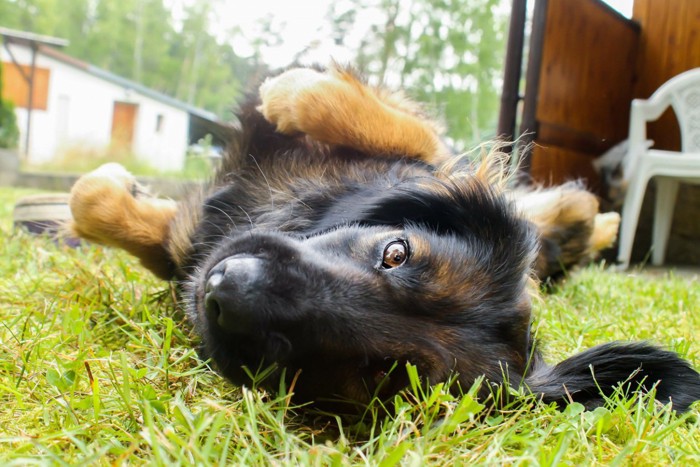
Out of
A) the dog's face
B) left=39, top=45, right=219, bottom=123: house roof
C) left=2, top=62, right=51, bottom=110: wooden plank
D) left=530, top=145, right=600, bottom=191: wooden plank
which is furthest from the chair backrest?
left=2, top=62, right=51, bottom=110: wooden plank

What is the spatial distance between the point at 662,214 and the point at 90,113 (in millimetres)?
32997

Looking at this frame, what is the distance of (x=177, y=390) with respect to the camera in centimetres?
183

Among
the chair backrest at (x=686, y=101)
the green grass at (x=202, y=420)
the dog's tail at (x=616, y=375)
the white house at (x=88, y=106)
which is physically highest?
the white house at (x=88, y=106)

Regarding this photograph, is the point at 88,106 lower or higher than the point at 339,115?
higher

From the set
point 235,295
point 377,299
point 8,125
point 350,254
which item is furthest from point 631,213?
point 8,125

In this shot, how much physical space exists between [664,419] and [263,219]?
1.59m

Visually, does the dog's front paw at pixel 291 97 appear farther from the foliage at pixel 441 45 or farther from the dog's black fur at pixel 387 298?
the foliage at pixel 441 45

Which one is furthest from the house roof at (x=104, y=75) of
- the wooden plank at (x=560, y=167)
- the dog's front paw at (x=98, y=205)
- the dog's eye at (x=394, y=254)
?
the dog's eye at (x=394, y=254)

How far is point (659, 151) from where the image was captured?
21.4 ft

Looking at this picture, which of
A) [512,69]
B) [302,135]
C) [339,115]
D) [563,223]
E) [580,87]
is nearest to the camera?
[339,115]

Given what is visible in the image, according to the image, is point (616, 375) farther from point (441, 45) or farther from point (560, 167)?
point (441, 45)

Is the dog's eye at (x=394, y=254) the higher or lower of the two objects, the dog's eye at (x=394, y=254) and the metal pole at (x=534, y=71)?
the lower

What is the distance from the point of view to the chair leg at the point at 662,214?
706 cm

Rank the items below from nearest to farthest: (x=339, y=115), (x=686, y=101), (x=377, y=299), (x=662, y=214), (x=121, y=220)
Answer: (x=377, y=299), (x=339, y=115), (x=121, y=220), (x=686, y=101), (x=662, y=214)
